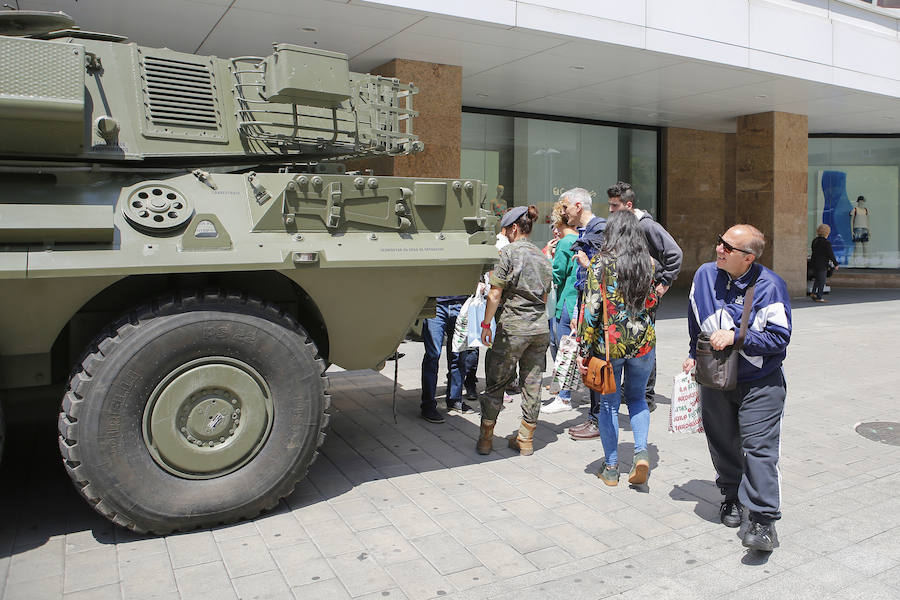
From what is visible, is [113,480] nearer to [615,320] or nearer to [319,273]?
[319,273]

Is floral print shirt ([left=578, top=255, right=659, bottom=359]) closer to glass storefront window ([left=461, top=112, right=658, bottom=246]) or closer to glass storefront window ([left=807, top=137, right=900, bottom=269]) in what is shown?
glass storefront window ([left=461, top=112, right=658, bottom=246])

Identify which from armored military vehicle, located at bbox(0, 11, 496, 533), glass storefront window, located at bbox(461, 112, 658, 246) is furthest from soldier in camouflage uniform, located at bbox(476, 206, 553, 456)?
glass storefront window, located at bbox(461, 112, 658, 246)

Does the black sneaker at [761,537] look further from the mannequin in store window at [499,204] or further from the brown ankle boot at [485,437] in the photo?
the mannequin in store window at [499,204]

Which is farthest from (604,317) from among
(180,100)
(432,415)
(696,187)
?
(696,187)

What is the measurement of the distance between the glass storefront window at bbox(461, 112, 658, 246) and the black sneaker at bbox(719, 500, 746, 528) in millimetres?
10292

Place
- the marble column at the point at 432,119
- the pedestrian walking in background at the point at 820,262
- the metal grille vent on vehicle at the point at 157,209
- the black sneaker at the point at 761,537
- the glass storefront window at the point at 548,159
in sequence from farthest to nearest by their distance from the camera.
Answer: the pedestrian walking in background at the point at 820,262, the glass storefront window at the point at 548,159, the marble column at the point at 432,119, the metal grille vent on vehicle at the point at 157,209, the black sneaker at the point at 761,537

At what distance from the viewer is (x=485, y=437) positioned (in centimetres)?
532

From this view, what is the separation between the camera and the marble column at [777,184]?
1502 centimetres

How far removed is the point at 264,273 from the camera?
446cm

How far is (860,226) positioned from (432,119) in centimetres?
1378

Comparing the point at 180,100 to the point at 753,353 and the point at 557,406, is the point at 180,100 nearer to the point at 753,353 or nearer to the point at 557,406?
the point at 753,353

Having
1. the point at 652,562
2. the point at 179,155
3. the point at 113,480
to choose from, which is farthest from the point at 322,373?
the point at 652,562

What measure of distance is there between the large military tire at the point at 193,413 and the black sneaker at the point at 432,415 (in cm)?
198

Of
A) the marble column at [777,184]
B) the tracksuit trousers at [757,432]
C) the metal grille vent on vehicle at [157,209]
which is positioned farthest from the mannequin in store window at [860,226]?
the metal grille vent on vehicle at [157,209]
